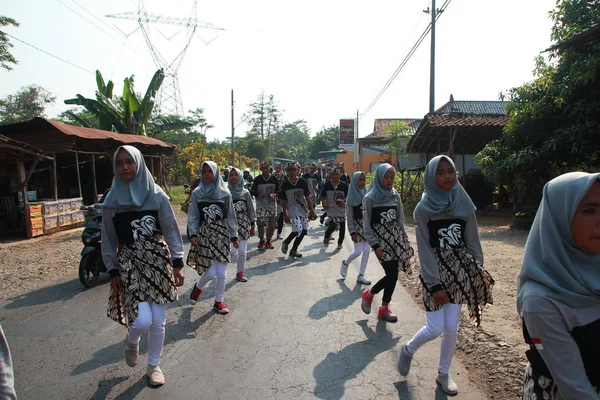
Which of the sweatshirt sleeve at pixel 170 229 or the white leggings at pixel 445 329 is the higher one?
the sweatshirt sleeve at pixel 170 229

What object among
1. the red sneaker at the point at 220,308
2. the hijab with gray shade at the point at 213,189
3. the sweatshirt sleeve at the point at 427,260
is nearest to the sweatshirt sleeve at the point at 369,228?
the sweatshirt sleeve at the point at 427,260

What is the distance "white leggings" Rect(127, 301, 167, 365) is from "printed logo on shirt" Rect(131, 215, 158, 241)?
0.53m

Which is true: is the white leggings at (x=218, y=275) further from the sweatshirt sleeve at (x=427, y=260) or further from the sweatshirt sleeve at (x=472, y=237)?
the sweatshirt sleeve at (x=472, y=237)

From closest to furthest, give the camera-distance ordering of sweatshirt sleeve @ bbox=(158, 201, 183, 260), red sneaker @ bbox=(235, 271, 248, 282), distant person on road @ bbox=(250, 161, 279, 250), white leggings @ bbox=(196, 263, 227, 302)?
1. sweatshirt sleeve @ bbox=(158, 201, 183, 260)
2. white leggings @ bbox=(196, 263, 227, 302)
3. red sneaker @ bbox=(235, 271, 248, 282)
4. distant person on road @ bbox=(250, 161, 279, 250)

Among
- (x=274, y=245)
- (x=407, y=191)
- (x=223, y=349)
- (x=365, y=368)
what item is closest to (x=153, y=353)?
(x=223, y=349)

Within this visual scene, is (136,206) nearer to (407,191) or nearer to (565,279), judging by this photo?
(565,279)

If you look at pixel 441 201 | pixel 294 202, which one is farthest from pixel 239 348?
pixel 294 202

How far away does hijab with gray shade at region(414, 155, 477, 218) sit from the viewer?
10.4 feet

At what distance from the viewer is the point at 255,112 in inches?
2852

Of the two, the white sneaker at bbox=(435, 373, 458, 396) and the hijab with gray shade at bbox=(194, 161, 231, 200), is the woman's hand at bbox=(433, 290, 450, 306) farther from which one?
the hijab with gray shade at bbox=(194, 161, 231, 200)

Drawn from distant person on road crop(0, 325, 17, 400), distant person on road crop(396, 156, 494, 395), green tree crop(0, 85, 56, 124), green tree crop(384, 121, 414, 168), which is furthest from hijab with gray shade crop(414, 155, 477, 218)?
green tree crop(0, 85, 56, 124)

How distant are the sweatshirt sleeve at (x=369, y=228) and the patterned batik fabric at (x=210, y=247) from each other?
1694 mm

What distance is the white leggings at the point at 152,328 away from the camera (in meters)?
3.18

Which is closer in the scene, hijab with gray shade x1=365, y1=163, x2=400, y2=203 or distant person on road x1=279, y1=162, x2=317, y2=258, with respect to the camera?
hijab with gray shade x1=365, y1=163, x2=400, y2=203
